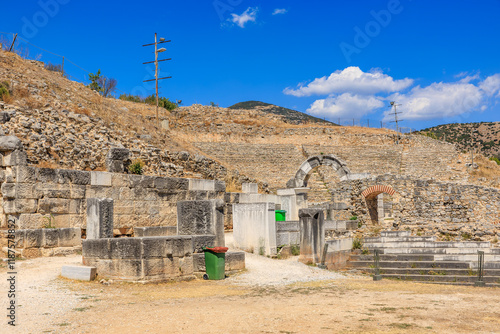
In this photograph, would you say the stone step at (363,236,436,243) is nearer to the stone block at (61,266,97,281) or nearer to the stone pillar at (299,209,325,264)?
the stone pillar at (299,209,325,264)

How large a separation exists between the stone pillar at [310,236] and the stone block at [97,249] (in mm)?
5506

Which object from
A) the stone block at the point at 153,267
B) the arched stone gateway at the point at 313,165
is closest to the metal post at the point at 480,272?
the stone block at the point at 153,267

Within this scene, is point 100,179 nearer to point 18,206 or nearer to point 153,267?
point 18,206

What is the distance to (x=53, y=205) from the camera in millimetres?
10398

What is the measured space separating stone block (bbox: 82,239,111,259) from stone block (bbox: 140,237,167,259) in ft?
2.24

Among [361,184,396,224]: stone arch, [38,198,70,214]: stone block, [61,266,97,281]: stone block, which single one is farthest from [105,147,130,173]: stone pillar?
[361,184,396,224]: stone arch

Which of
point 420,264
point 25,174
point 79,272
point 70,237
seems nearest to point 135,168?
point 70,237

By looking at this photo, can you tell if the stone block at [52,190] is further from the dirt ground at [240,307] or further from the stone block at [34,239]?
the dirt ground at [240,307]

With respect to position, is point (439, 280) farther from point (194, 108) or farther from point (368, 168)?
point (194, 108)

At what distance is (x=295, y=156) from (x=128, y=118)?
24.7 meters

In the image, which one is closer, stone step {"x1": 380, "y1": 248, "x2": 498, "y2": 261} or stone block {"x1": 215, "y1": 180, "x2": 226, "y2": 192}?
stone step {"x1": 380, "y1": 248, "x2": 498, "y2": 261}

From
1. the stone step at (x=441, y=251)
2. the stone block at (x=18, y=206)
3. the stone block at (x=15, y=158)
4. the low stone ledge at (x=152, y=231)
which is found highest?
the stone block at (x=15, y=158)

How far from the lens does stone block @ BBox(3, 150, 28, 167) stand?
33.0ft

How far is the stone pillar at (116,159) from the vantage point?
13.4 meters
